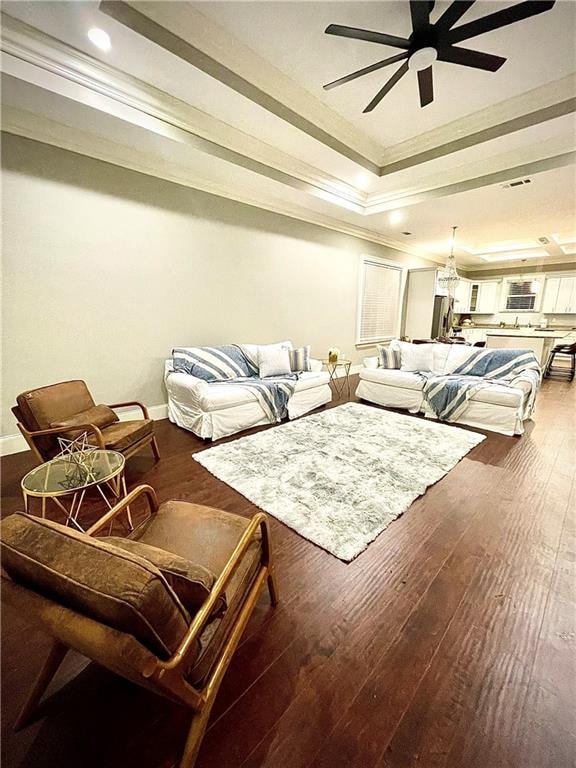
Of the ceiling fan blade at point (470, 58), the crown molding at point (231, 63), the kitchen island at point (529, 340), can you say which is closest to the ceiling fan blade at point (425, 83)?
the ceiling fan blade at point (470, 58)

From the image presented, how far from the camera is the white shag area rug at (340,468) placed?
2012 millimetres

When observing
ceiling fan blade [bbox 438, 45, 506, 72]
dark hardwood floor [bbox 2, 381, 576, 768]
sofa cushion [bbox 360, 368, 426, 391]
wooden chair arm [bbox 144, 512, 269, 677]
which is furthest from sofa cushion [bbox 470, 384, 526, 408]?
wooden chair arm [bbox 144, 512, 269, 677]

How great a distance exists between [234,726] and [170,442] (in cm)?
248

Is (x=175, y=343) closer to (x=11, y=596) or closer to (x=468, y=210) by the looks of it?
(x=11, y=596)

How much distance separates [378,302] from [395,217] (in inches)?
80.0

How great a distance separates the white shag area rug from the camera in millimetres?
2012

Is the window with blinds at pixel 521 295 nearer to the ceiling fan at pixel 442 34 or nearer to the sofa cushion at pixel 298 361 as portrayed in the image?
the sofa cushion at pixel 298 361

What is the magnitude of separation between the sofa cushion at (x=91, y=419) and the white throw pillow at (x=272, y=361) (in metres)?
1.94

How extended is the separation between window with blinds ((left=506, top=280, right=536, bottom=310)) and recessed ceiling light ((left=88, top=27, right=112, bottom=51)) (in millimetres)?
10212

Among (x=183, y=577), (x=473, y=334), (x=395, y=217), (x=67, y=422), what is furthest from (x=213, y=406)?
(x=473, y=334)

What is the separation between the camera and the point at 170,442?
10.5ft

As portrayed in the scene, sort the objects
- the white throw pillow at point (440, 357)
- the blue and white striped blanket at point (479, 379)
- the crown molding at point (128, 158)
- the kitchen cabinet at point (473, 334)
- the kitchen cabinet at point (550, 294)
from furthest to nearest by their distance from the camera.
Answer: the kitchen cabinet at point (550, 294), the kitchen cabinet at point (473, 334), the white throw pillow at point (440, 357), the blue and white striped blanket at point (479, 379), the crown molding at point (128, 158)

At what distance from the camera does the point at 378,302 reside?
21.9ft

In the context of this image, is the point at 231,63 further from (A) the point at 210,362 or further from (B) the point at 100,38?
(A) the point at 210,362
